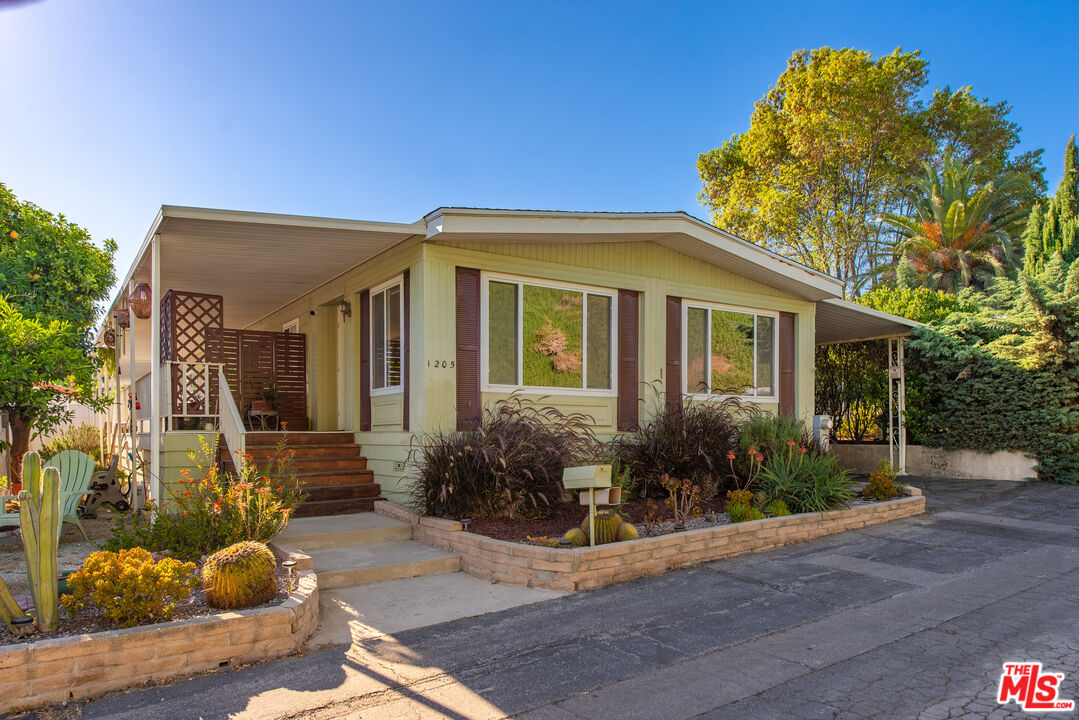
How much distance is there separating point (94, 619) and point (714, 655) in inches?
146

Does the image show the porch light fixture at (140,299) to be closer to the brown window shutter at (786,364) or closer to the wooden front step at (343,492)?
the wooden front step at (343,492)

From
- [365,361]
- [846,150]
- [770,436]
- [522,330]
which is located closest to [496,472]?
[522,330]

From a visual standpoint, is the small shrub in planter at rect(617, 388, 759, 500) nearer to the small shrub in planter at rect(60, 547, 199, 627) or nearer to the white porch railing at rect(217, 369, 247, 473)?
the white porch railing at rect(217, 369, 247, 473)

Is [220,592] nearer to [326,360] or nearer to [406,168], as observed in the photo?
[326,360]

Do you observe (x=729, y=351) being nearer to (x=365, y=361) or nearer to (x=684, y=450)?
(x=684, y=450)

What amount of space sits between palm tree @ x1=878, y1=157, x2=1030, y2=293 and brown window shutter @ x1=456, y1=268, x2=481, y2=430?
58.0ft

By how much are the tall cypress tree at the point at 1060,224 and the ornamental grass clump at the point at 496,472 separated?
14.9m

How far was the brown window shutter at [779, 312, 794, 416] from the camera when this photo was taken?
1147 centimetres

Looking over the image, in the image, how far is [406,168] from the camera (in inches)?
628

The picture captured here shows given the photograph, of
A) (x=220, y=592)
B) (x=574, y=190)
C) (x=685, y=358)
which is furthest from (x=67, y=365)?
(x=574, y=190)

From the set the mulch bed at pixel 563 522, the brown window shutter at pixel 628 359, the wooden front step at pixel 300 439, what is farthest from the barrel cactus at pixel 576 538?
the wooden front step at pixel 300 439

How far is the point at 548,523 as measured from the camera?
22.7 ft

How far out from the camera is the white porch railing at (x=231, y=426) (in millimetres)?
7285

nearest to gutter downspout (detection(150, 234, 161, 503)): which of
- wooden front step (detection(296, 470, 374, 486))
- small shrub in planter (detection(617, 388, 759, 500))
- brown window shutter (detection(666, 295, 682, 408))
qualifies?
wooden front step (detection(296, 470, 374, 486))
